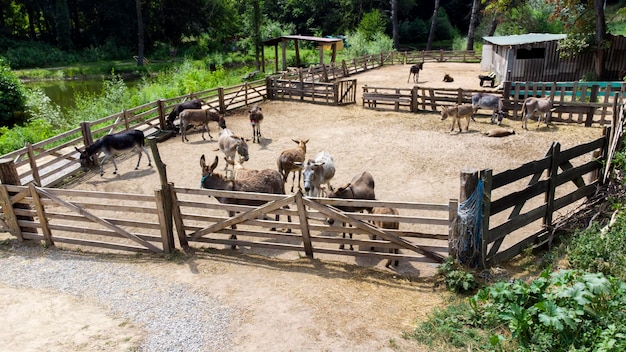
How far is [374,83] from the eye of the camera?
2664 centimetres

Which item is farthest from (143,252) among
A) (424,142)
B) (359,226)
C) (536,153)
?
(536,153)

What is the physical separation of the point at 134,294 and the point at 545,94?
55.0 feet

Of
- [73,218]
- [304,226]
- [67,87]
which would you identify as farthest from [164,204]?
[67,87]

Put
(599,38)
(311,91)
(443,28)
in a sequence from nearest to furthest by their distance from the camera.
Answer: (311,91) → (599,38) → (443,28)

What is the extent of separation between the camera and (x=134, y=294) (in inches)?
247

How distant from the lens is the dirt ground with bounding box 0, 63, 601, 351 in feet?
17.3

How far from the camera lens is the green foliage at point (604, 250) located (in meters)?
5.30

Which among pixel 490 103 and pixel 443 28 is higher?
pixel 443 28

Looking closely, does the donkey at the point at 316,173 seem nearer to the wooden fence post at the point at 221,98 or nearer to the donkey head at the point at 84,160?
the donkey head at the point at 84,160

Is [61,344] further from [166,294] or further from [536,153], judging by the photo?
[536,153]

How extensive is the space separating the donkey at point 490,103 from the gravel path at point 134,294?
525 inches

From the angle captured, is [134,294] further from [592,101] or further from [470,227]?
[592,101]

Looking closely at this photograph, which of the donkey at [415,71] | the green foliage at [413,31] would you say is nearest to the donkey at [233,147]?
the donkey at [415,71]

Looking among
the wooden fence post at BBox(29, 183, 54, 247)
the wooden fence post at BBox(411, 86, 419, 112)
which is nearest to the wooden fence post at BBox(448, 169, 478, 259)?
the wooden fence post at BBox(29, 183, 54, 247)
